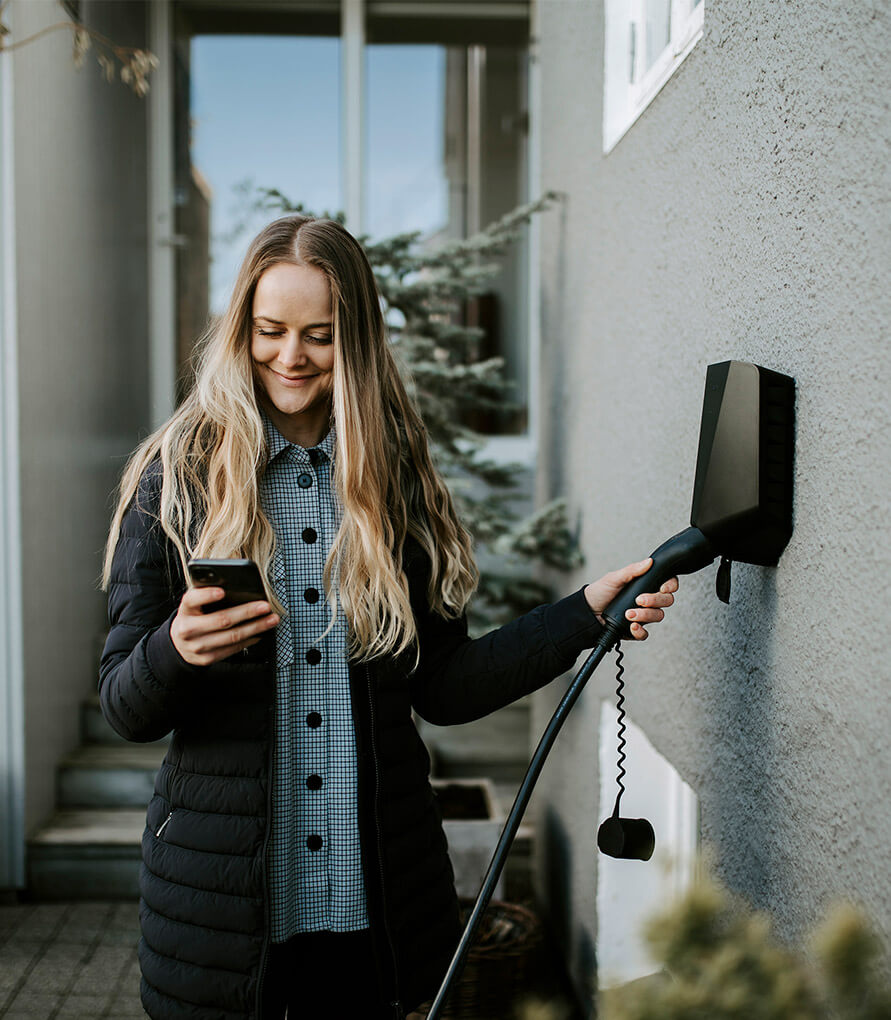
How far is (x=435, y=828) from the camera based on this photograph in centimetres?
144

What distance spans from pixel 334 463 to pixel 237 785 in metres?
0.48

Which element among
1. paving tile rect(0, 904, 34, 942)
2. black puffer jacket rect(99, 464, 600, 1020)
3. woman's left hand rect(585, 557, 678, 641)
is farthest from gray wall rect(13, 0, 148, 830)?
woman's left hand rect(585, 557, 678, 641)

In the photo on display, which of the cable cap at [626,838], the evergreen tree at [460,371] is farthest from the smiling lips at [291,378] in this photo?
the evergreen tree at [460,371]

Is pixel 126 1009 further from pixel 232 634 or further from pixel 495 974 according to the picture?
pixel 232 634

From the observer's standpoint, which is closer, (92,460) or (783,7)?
(783,7)

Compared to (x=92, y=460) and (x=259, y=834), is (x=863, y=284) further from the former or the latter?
(x=92, y=460)

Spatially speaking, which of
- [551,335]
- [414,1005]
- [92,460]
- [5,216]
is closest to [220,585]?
[414,1005]

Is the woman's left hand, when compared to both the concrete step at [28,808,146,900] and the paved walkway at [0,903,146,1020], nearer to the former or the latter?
the paved walkway at [0,903,146,1020]

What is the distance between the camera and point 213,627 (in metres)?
1.12

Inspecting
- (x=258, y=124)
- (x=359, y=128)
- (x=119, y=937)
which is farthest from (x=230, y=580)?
(x=258, y=124)

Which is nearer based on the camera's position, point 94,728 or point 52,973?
point 52,973

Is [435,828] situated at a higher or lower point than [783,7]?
lower

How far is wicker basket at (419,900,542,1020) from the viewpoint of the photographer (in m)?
2.32

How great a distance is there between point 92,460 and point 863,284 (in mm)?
3213
